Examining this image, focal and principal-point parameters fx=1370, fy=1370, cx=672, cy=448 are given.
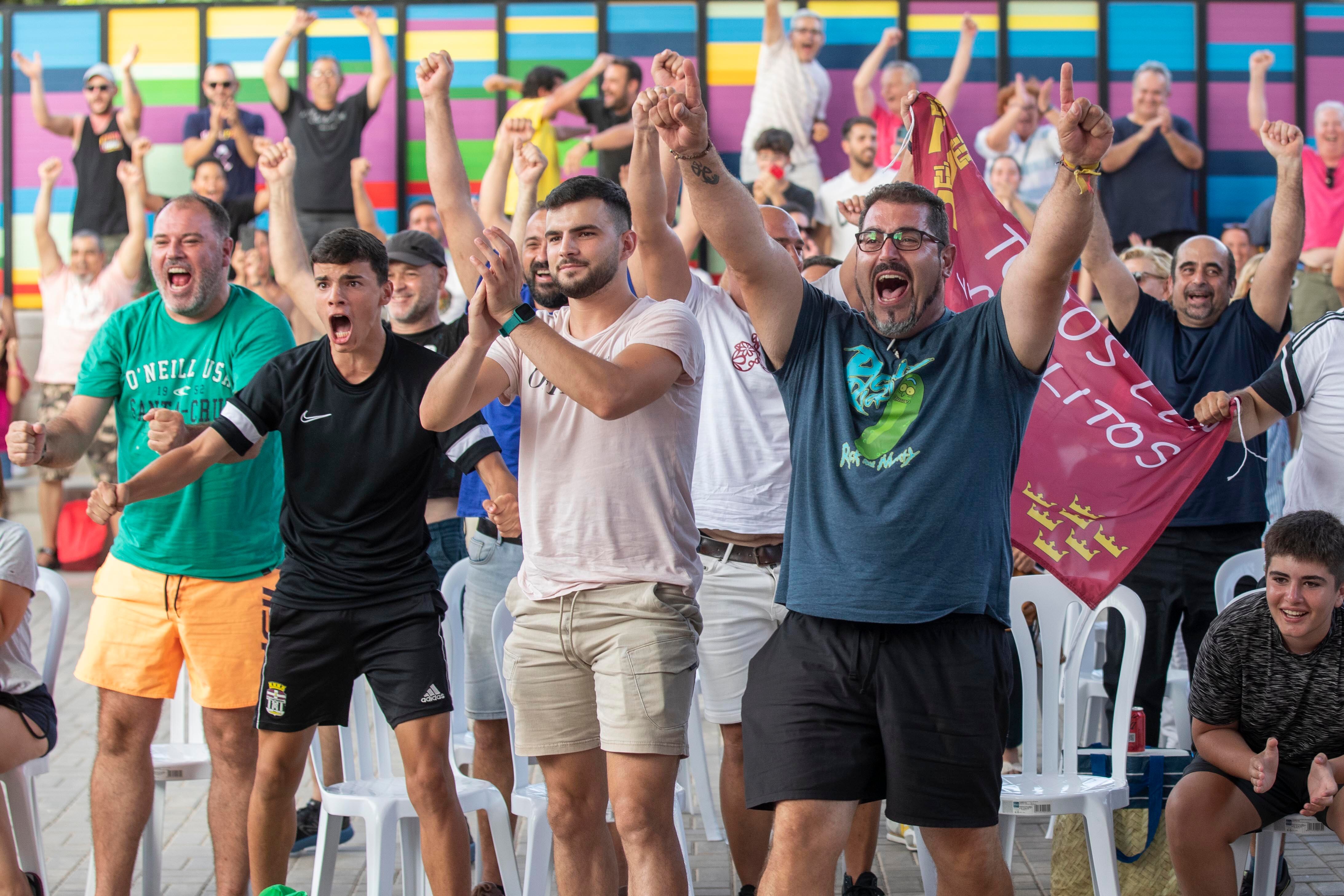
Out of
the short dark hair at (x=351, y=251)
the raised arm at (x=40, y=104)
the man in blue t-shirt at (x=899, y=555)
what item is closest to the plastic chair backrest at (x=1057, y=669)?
the man in blue t-shirt at (x=899, y=555)

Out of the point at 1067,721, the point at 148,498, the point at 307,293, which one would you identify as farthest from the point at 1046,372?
the point at 148,498

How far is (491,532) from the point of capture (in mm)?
4918

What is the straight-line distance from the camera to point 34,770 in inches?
172

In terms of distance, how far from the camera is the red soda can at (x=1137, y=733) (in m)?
4.54

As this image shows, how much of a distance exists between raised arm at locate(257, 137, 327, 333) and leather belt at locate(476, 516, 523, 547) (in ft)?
3.08

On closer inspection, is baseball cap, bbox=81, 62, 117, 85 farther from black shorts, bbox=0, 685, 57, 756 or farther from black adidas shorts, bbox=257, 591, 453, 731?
black adidas shorts, bbox=257, 591, 453, 731

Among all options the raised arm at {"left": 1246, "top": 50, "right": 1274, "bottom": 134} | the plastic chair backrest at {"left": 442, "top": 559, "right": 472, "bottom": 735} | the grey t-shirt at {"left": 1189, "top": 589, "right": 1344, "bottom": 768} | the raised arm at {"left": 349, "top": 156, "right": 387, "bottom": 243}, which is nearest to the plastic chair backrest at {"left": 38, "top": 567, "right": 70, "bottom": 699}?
the plastic chair backrest at {"left": 442, "top": 559, "right": 472, "bottom": 735}

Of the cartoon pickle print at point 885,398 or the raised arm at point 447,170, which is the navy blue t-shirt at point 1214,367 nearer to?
the cartoon pickle print at point 885,398

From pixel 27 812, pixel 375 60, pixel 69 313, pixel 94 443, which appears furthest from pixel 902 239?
pixel 69 313

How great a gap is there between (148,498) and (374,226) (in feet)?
22.3

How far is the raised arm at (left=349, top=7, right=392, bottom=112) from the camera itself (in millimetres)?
10922

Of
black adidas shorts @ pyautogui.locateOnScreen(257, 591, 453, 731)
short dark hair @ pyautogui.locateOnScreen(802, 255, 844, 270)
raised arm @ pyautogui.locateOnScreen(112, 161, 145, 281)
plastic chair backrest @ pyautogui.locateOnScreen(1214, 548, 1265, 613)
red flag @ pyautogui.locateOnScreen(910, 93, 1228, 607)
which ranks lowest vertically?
black adidas shorts @ pyautogui.locateOnScreen(257, 591, 453, 731)

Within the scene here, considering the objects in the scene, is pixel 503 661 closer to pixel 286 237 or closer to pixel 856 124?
pixel 286 237

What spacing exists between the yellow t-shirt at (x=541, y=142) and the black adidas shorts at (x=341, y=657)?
610 centimetres
